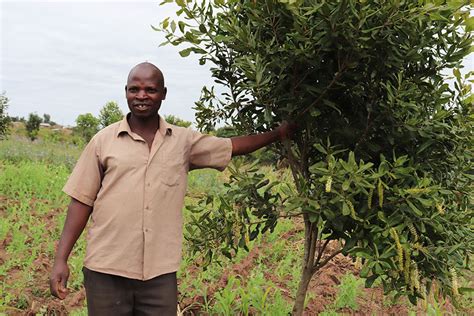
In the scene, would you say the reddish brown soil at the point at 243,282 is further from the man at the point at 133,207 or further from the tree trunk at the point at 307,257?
the man at the point at 133,207

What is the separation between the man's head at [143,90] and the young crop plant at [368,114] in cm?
22

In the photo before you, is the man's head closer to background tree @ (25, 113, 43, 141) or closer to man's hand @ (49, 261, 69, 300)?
man's hand @ (49, 261, 69, 300)

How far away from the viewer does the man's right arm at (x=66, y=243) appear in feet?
8.69

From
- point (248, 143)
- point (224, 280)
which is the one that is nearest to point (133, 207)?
point (248, 143)

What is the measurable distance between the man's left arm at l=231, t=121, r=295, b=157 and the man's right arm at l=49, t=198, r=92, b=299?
2.89 ft

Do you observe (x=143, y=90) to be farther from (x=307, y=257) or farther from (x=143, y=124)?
(x=307, y=257)

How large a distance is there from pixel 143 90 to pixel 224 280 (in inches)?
115

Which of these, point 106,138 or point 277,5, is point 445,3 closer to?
point 277,5

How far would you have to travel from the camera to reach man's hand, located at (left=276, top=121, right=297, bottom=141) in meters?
2.68

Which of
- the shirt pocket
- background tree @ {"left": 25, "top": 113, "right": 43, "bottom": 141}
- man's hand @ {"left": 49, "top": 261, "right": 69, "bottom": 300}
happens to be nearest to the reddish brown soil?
man's hand @ {"left": 49, "top": 261, "right": 69, "bottom": 300}

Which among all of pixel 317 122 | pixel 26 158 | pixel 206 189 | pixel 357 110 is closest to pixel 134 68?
pixel 317 122

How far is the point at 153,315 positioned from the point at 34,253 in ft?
11.7

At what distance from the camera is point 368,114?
2445 millimetres

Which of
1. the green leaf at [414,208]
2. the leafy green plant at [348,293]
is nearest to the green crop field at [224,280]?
the leafy green plant at [348,293]
